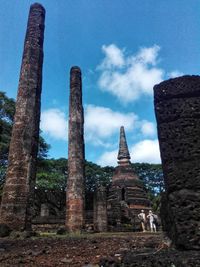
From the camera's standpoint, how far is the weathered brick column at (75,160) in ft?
42.2

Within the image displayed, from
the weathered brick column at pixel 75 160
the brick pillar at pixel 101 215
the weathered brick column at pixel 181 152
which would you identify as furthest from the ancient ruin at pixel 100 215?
the weathered brick column at pixel 181 152

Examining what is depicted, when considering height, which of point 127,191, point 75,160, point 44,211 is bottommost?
point 44,211

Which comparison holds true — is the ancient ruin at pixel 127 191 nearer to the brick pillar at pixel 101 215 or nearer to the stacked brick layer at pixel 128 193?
the stacked brick layer at pixel 128 193

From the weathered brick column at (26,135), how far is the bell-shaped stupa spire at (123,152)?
2034 cm

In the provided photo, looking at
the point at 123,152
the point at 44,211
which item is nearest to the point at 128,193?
the point at 123,152

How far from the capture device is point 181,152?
97.3 inches

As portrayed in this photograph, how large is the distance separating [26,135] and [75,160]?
192 inches

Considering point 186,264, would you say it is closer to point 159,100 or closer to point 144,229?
point 159,100

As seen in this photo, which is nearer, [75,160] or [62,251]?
[62,251]

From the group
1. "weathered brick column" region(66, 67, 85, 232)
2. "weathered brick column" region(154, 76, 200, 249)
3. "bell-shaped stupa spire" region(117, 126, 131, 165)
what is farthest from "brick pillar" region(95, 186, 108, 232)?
"bell-shaped stupa spire" region(117, 126, 131, 165)

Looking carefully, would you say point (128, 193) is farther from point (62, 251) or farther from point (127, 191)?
point (62, 251)

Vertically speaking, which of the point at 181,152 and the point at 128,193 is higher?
the point at 128,193

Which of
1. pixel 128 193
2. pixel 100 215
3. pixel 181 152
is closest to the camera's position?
pixel 181 152

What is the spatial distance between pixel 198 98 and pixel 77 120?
12254mm
